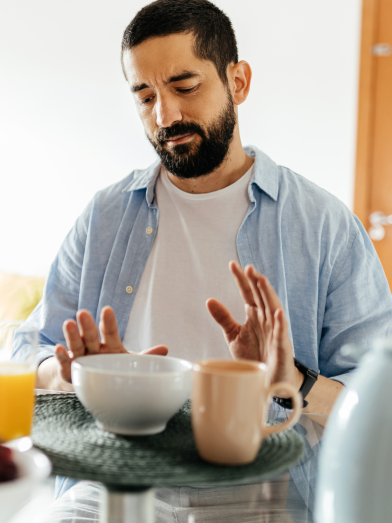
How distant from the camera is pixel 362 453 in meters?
0.46

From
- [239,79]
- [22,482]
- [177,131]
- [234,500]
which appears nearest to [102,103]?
[239,79]

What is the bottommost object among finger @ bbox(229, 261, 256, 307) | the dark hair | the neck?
finger @ bbox(229, 261, 256, 307)

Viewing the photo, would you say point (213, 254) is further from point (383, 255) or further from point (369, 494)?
point (383, 255)

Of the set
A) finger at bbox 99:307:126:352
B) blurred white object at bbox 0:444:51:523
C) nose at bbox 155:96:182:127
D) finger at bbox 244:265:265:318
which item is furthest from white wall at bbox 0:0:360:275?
blurred white object at bbox 0:444:51:523

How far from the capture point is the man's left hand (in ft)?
2.62

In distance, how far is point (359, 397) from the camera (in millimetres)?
489

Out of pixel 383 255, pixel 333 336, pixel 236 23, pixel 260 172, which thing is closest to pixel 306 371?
pixel 333 336

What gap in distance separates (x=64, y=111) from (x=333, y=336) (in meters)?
1.86

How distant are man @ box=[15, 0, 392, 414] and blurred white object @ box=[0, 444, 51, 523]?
750 mm

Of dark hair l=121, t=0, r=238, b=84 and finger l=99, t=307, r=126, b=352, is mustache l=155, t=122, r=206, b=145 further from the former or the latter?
finger l=99, t=307, r=126, b=352

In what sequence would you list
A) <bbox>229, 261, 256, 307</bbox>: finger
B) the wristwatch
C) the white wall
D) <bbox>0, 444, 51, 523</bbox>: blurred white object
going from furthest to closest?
the white wall < the wristwatch < <bbox>229, 261, 256, 307</bbox>: finger < <bbox>0, 444, 51, 523</bbox>: blurred white object

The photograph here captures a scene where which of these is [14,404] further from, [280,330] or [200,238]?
[200,238]

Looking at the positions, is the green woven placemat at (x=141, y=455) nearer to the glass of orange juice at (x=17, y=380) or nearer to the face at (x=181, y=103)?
the glass of orange juice at (x=17, y=380)

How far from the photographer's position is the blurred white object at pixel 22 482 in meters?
0.41
